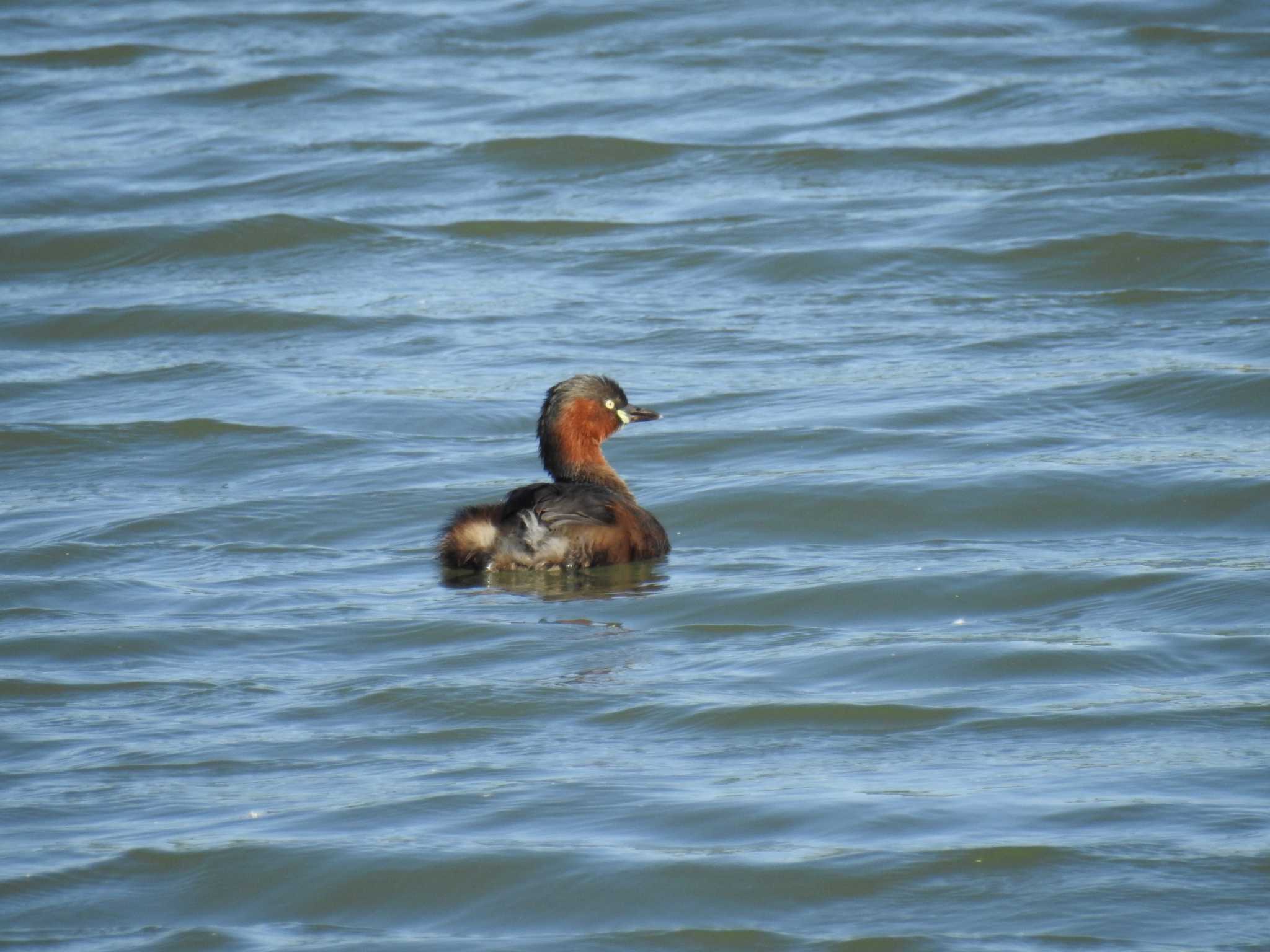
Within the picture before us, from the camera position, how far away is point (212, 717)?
240 inches

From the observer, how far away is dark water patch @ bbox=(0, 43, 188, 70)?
1898cm

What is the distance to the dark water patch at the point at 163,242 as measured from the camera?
44.6ft

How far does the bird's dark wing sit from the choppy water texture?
0.23m

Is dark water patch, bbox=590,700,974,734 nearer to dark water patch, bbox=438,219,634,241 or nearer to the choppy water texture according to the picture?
the choppy water texture

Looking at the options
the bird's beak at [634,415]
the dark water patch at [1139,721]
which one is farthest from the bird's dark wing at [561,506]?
the dark water patch at [1139,721]

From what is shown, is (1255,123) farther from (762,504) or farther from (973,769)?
(973,769)

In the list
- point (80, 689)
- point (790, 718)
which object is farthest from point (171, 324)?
point (790, 718)

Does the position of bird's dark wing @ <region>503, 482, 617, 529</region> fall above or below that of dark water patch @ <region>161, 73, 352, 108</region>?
below

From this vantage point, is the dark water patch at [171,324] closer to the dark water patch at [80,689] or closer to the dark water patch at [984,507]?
the dark water patch at [984,507]

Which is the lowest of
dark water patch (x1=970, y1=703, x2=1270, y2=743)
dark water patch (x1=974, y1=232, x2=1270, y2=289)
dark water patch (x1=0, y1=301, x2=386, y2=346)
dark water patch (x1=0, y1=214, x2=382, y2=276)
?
dark water patch (x1=970, y1=703, x2=1270, y2=743)

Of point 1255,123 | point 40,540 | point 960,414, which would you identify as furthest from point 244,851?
point 1255,123

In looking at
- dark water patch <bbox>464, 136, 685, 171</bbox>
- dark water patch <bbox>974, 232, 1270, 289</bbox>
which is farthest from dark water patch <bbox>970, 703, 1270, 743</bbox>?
dark water patch <bbox>464, 136, 685, 171</bbox>

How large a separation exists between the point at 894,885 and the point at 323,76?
46.7 feet

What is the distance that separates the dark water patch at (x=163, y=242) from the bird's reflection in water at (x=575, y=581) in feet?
21.0
